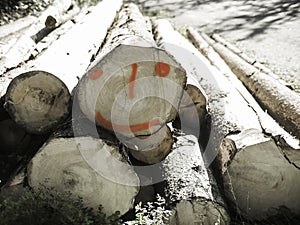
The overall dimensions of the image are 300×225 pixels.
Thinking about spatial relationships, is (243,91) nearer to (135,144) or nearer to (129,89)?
(135,144)

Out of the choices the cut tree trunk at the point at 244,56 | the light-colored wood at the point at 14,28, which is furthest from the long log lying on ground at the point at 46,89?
the light-colored wood at the point at 14,28

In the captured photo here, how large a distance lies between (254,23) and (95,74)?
6945 mm

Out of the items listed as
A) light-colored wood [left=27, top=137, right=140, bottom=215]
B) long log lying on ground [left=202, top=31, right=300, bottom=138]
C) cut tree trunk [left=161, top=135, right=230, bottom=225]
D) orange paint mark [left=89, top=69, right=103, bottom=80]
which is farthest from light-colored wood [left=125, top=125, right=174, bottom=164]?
long log lying on ground [left=202, top=31, right=300, bottom=138]

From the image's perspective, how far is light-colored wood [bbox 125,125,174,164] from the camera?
3.10 meters

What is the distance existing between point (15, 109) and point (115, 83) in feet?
2.38

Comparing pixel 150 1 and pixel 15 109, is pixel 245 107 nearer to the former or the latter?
pixel 15 109

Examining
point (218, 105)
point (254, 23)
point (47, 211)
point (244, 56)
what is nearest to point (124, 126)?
point (47, 211)

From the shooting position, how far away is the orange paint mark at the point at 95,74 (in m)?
2.93

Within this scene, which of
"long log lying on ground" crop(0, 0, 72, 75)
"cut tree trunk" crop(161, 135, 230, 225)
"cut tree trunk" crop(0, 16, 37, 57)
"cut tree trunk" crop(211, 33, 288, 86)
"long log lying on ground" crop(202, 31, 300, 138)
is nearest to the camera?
"cut tree trunk" crop(161, 135, 230, 225)

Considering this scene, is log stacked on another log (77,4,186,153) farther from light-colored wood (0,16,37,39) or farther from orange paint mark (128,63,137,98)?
light-colored wood (0,16,37,39)

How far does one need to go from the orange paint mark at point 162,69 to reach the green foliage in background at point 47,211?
926 millimetres

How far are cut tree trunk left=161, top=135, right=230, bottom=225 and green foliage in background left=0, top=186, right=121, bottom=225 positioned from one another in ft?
1.31

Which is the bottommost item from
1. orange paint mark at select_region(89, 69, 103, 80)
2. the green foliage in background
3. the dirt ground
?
the dirt ground

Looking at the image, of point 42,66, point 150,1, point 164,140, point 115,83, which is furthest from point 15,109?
point 150,1
